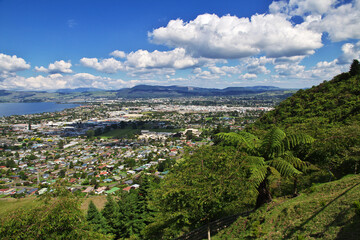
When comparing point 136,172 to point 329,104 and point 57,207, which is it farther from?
point 57,207

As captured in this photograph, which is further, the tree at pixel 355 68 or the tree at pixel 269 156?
the tree at pixel 355 68

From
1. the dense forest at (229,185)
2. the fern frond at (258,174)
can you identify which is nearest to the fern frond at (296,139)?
the dense forest at (229,185)

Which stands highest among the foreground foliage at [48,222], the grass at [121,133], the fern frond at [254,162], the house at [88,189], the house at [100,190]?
the fern frond at [254,162]

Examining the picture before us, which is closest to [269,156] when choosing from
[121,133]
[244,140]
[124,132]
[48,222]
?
[244,140]

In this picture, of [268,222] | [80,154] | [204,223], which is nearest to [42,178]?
[80,154]

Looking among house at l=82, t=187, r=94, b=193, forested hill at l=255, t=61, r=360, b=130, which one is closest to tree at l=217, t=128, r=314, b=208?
forested hill at l=255, t=61, r=360, b=130

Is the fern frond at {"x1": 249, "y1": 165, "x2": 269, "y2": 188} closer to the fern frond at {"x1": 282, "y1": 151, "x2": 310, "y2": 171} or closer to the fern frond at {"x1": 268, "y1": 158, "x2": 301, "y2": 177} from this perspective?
the fern frond at {"x1": 268, "y1": 158, "x2": 301, "y2": 177}

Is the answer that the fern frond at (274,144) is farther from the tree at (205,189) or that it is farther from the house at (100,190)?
the house at (100,190)
